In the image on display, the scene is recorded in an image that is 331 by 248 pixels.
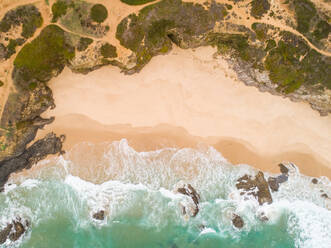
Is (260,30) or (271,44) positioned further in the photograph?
(271,44)

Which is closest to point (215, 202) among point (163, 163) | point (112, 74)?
point (163, 163)

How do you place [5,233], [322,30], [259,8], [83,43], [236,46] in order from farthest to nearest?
[236,46] → [5,233] → [259,8] → [322,30] → [83,43]

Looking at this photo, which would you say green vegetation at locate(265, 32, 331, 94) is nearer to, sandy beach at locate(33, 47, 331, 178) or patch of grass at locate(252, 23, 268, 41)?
patch of grass at locate(252, 23, 268, 41)

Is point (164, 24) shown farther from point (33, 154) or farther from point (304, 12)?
point (33, 154)

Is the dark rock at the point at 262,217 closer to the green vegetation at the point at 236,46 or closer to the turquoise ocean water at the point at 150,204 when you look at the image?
the turquoise ocean water at the point at 150,204

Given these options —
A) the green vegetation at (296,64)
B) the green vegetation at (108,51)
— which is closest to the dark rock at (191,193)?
the green vegetation at (296,64)

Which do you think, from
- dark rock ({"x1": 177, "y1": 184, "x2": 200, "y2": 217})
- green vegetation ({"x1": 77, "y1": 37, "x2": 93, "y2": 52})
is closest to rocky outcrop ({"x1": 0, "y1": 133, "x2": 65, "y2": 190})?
green vegetation ({"x1": 77, "y1": 37, "x2": 93, "y2": 52})

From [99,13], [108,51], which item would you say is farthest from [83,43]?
[99,13]
